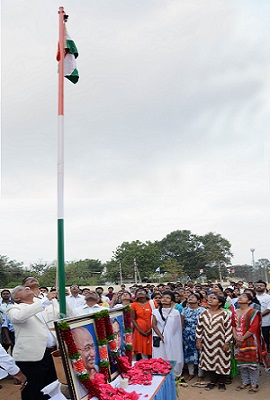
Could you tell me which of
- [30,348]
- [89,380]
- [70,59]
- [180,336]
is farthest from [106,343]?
[70,59]

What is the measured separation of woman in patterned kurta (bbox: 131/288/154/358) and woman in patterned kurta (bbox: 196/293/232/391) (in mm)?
1057

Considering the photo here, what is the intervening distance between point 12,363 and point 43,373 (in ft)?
2.87

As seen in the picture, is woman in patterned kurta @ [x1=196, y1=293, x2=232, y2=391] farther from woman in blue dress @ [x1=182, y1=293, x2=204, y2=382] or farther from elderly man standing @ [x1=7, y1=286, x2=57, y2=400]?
elderly man standing @ [x1=7, y1=286, x2=57, y2=400]

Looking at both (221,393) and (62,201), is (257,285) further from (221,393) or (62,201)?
(62,201)

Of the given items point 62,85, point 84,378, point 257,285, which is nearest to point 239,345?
point 257,285

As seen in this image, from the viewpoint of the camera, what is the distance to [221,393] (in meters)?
6.55

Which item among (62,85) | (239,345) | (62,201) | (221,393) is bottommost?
(221,393)

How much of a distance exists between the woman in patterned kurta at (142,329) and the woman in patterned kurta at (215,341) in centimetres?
106

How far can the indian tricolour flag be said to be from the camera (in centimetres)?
630

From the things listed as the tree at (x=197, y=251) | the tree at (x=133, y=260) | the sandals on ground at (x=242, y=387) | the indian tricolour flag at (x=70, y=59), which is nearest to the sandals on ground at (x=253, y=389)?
the sandals on ground at (x=242, y=387)

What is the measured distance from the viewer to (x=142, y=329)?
25.2 feet

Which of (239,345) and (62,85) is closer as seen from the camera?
(62,85)

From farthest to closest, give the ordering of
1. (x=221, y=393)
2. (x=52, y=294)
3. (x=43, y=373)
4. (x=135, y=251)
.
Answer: (x=135, y=251) < (x=221, y=393) < (x=52, y=294) < (x=43, y=373)

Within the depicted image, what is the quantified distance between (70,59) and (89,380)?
493 centimetres
